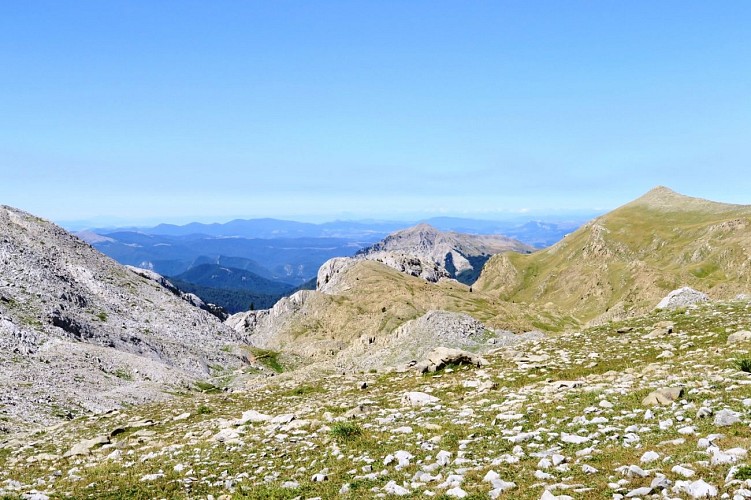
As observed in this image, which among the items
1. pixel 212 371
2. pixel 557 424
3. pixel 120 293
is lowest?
pixel 212 371

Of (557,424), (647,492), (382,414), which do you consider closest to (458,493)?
(647,492)

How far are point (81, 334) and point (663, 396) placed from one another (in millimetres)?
66975

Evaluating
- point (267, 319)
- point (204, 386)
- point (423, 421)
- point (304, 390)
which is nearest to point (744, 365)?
point (423, 421)

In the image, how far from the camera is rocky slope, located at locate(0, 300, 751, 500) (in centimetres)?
1105

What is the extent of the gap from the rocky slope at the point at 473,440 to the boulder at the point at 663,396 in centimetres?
6

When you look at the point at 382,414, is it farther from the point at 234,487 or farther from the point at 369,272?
the point at 369,272

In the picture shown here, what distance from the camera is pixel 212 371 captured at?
70.2 m

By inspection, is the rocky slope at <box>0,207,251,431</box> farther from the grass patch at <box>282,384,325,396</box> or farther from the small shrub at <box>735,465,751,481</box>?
the small shrub at <box>735,465,751,481</box>

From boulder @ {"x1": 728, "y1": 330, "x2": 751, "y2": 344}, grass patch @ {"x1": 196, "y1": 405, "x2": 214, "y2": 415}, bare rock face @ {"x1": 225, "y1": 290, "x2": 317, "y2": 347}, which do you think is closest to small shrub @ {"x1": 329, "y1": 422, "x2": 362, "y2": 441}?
grass patch @ {"x1": 196, "y1": 405, "x2": 214, "y2": 415}

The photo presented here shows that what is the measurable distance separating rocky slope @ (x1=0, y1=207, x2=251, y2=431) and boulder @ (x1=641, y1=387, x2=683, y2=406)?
126 ft

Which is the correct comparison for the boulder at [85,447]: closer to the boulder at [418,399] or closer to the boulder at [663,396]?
the boulder at [418,399]

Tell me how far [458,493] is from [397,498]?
1.43 m

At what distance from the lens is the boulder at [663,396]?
51.6 feet

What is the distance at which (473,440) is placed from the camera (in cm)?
1490
